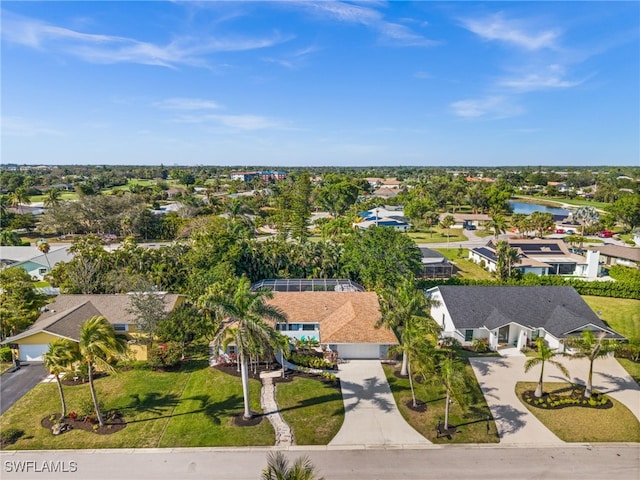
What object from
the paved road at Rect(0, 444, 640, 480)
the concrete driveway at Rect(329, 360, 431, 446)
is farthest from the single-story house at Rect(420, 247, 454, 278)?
the paved road at Rect(0, 444, 640, 480)

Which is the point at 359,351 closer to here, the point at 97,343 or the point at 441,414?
the point at 441,414

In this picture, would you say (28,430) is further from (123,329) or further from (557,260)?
(557,260)

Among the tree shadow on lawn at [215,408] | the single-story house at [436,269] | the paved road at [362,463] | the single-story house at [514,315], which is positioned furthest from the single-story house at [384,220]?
the paved road at [362,463]

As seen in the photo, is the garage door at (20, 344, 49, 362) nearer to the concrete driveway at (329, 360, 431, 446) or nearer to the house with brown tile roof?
the house with brown tile roof

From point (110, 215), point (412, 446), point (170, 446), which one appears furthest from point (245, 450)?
point (110, 215)

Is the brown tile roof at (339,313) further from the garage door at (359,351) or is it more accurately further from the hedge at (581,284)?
the hedge at (581,284)

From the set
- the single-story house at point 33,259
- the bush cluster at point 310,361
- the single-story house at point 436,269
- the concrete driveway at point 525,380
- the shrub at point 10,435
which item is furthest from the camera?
the single-story house at point 436,269
